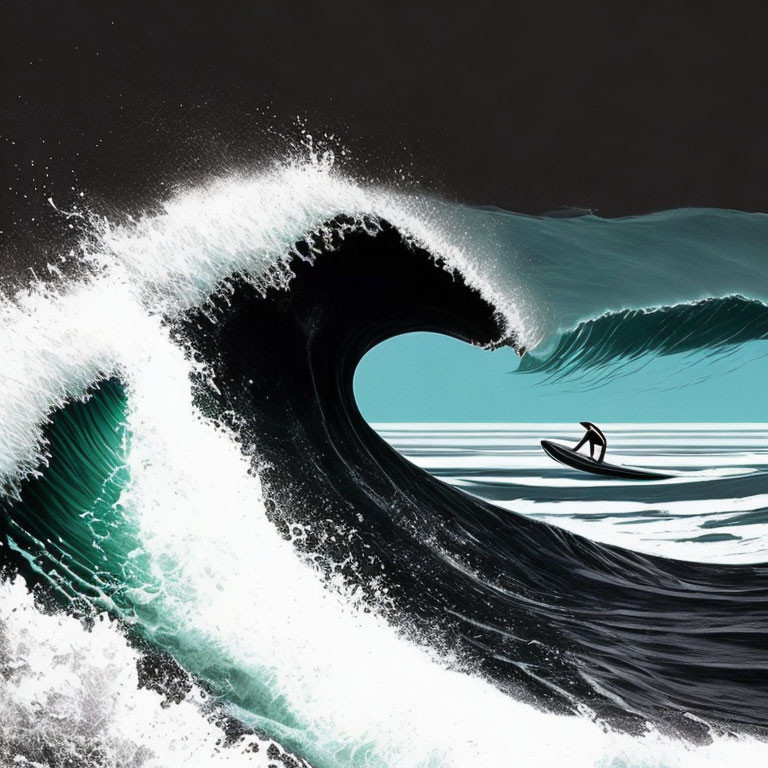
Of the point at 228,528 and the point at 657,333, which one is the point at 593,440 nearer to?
the point at 657,333

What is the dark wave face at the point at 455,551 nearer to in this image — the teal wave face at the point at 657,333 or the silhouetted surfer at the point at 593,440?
the teal wave face at the point at 657,333

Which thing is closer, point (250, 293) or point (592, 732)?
point (592, 732)

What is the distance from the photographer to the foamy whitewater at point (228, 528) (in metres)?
1.77

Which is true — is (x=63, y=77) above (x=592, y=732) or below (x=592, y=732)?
above

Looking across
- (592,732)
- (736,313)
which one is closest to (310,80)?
(736,313)

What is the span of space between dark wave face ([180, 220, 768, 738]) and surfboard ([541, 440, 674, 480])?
19 cm

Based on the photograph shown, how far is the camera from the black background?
1.79 m

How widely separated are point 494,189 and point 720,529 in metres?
1.09

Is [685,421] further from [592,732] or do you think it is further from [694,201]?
[592,732]

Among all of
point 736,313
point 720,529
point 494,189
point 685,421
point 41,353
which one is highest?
point 736,313

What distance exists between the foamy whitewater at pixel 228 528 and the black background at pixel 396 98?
3.9 inches

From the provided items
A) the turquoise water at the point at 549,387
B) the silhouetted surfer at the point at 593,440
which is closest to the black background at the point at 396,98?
the turquoise water at the point at 549,387

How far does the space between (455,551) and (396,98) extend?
1.21 meters

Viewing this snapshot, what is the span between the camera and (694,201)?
1.86 meters
